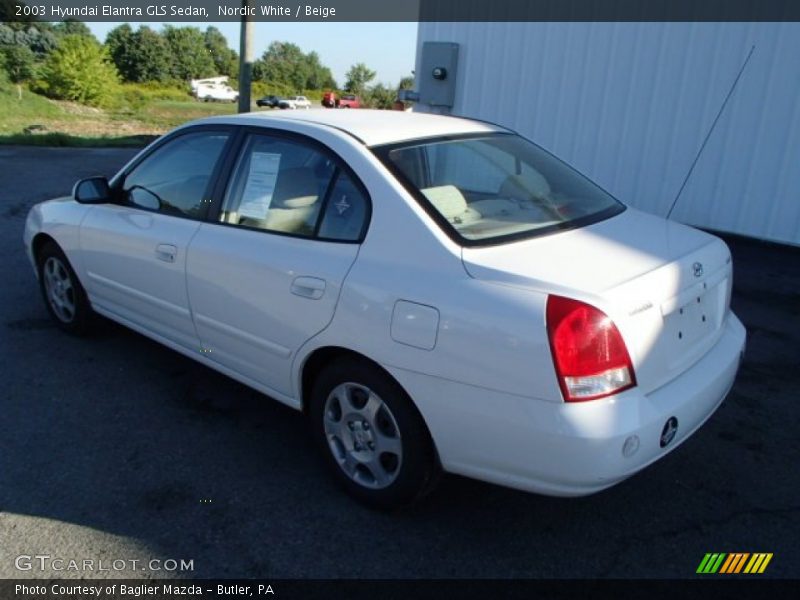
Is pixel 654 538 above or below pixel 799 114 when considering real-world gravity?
below

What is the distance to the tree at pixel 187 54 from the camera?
7881cm

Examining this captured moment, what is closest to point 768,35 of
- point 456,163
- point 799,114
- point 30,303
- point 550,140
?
point 799,114

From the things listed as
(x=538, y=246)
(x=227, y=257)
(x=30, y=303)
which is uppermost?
(x=538, y=246)

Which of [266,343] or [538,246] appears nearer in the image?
[538,246]

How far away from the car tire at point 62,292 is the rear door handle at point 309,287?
2213mm

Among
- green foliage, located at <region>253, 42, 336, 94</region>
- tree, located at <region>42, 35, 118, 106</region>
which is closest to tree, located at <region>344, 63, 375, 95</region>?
green foliage, located at <region>253, 42, 336, 94</region>

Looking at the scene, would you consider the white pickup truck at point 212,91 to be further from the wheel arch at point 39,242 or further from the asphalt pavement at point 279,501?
the asphalt pavement at point 279,501

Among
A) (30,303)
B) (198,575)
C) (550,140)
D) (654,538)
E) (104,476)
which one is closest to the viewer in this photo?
(198,575)

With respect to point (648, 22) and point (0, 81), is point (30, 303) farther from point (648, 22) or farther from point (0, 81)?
point (0, 81)

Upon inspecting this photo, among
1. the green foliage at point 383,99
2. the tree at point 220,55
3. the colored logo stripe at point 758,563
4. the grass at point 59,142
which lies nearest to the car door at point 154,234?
the colored logo stripe at point 758,563

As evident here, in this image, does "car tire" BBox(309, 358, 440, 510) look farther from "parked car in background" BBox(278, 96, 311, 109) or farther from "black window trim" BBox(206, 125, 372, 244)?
"parked car in background" BBox(278, 96, 311, 109)

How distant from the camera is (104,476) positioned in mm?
3166

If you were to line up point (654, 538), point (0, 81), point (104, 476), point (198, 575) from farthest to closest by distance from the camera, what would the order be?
point (0, 81) < point (104, 476) < point (654, 538) < point (198, 575)

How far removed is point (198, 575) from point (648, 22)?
304 inches
